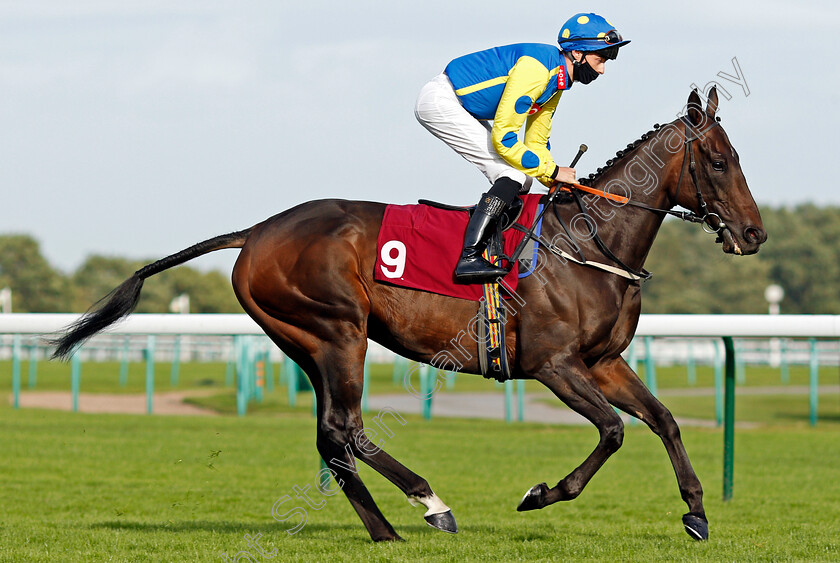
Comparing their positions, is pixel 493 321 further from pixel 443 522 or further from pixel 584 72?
pixel 584 72

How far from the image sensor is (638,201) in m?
5.01

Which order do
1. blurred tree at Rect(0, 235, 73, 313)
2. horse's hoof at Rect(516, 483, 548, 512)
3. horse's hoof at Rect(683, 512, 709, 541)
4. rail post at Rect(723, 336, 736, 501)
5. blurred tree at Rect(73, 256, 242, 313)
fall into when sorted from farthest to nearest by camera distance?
1. blurred tree at Rect(73, 256, 242, 313)
2. blurred tree at Rect(0, 235, 73, 313)
3. rail post at Rect(723, 336, 736, 501)
4. horse's hoof at Rect(683, 512, 709, 541)
5. horse's hoof at Rect(516, 483, 548, 512)

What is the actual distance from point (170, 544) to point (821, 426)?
11534mm

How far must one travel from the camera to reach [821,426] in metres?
14.0

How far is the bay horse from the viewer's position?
15.6 feet

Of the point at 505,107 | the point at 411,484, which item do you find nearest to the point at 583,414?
the point at 411,484

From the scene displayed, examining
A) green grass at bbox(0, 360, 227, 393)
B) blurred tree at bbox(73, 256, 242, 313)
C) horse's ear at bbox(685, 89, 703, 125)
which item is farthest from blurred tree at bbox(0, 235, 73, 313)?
horse's ear at bbox(685, 89, 703, 125)

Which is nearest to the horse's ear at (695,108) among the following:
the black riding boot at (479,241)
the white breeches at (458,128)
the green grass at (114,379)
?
the white breeches at (458,128)

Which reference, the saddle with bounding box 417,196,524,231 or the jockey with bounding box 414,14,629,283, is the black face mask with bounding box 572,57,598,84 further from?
the saddle with bounding box 417,196,524,231

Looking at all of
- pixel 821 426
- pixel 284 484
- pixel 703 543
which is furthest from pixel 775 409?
pixel 703 543

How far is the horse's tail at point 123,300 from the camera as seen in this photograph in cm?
530

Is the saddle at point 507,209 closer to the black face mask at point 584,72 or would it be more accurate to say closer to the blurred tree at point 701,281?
the black face mask at point 584,72

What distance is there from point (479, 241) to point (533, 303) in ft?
1.26

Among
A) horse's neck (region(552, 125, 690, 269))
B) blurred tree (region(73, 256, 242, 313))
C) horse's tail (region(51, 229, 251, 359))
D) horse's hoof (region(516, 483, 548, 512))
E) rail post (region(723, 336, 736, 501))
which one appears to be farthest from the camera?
blurred tree (region(73, 256, 242, 313))
